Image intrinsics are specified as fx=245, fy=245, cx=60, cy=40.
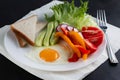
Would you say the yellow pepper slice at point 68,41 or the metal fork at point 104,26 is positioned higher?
the yellow pepper slice at point 68,41

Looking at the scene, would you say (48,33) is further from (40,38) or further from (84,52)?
(84,52)

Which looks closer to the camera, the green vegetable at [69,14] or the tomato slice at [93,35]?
the tomato slice at [93,35]

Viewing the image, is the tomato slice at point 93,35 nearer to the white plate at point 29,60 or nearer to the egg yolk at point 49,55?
the white plate at point 29,60

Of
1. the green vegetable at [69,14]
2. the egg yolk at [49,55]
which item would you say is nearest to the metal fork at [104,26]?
the green vegetable at [69,14]

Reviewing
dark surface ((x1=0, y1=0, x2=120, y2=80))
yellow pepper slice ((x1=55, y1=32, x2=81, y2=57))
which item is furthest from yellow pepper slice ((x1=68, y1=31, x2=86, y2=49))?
dark surface ((x1=0, y1=0, x2=120, y2=80))

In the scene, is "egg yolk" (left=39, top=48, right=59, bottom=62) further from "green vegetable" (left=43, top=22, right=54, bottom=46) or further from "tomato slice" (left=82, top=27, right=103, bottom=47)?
"tomato slice" (left=82, top=27, right=103, bottom=47)

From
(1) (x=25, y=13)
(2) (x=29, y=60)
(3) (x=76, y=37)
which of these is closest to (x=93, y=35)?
(3) (x=76, y=37)
